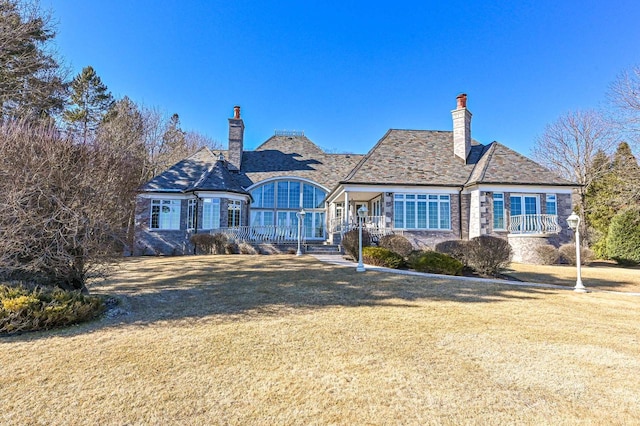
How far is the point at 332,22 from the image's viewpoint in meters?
13.7

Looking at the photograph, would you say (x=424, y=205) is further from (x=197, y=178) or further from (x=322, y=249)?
(x=197, y=178)

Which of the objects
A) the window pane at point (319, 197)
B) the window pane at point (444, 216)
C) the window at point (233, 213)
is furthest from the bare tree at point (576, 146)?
the window at point (233, 213)

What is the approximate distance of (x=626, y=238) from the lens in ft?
54.8

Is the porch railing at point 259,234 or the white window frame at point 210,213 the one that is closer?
the porch railing at point 259,234

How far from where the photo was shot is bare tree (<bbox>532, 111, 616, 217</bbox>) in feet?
81.7

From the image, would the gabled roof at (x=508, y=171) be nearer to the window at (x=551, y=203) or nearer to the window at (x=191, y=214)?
the window at (x=551, y=203)

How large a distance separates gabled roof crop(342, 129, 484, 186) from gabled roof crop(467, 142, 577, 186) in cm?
90

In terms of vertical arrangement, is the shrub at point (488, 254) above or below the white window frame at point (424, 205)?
below

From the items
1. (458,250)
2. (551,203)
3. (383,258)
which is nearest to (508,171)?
(551,203)

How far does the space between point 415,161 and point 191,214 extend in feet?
44.6

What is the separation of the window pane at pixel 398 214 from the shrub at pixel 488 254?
21.2 ft

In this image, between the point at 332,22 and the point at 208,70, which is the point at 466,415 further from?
the point at 208,70

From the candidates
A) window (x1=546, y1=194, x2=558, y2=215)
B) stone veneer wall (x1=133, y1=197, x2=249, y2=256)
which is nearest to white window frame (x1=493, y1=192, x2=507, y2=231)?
window (x1=546, y1=194, x2=558, y2=215)

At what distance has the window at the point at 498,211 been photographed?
16.9 metres
